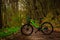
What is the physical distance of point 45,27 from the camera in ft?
38.3

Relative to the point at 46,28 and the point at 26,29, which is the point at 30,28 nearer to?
the point at 26,29

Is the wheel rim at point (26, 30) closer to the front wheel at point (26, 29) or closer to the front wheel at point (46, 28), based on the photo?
the front wheel at point (26, 29)

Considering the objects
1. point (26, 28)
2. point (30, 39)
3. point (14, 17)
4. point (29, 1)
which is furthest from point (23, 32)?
point (29, 1)

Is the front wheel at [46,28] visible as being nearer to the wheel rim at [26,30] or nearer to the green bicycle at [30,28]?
the green bicycle at [30,28]

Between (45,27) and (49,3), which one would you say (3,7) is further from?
(49,3)

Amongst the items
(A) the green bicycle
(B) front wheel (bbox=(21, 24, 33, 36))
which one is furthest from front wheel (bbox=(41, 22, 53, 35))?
(B) front wheel (bbox=(21, 24, 33, 36))

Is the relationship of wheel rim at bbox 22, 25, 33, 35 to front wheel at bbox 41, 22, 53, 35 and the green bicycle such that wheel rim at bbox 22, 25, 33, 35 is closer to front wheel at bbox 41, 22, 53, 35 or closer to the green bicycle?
the green bicycle

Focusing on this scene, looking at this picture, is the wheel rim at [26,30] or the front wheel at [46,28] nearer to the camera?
the wheel rim at [26,30]

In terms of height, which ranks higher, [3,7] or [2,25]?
[3,7]

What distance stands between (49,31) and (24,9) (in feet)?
22.0

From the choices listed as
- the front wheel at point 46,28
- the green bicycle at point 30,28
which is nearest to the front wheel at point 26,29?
the green bicycle at point 30,28

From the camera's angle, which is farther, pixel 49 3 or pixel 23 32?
pixel 49 3

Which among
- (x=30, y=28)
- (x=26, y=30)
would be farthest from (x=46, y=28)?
(x=26, y=30)

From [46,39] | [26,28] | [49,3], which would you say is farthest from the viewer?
[49,3]
